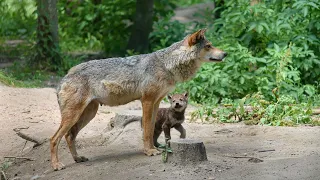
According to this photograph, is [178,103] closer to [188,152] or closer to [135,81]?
[135,81]

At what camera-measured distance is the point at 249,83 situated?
508 inches

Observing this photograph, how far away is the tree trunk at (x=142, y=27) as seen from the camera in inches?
742

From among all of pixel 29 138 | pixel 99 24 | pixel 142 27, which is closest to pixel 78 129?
pixel 29 138

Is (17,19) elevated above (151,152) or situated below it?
above

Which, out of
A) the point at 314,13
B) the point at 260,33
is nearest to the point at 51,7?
the point at 260,33

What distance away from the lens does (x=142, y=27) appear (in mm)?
19078

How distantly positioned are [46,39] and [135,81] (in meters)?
8.04

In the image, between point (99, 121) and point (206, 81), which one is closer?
point (99, 121)

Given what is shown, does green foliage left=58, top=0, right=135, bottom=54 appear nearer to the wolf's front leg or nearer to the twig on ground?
the twig on ground

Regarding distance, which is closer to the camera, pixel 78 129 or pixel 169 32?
pixel 78 129

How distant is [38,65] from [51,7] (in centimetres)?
150

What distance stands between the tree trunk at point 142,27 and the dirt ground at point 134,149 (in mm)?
7098

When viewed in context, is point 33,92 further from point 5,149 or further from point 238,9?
point 238,9

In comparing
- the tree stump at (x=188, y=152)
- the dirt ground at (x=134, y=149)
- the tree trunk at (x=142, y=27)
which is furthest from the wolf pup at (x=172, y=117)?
the tree trunk at (x=142, y=27)
